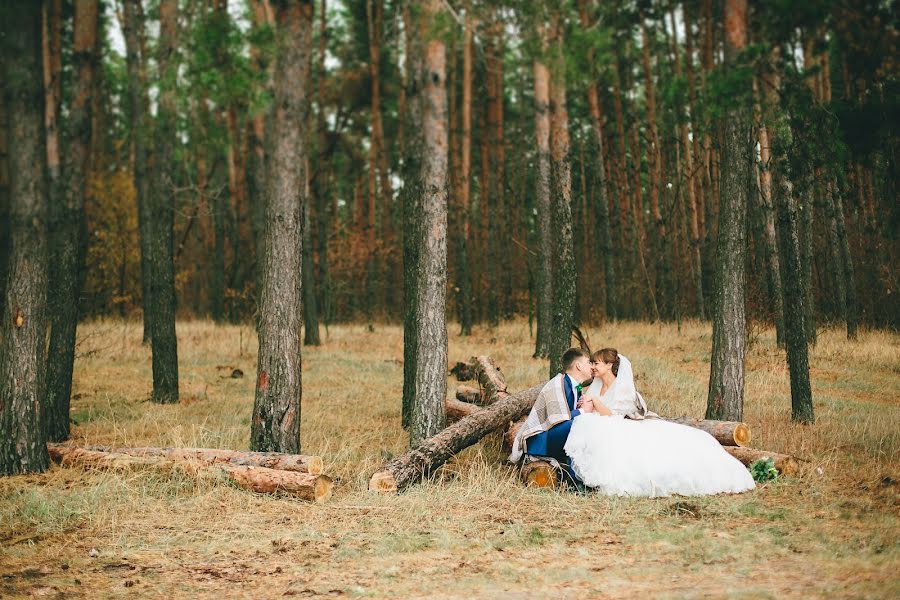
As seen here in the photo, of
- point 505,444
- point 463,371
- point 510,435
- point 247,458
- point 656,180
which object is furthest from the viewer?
point 656,180

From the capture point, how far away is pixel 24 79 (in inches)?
268

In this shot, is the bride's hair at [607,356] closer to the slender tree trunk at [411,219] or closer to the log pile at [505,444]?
the log pile at [505,444]

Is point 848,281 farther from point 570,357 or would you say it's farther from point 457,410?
point 570,357

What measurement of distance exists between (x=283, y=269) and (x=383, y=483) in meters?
2.41

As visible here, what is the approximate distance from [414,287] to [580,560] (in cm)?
507

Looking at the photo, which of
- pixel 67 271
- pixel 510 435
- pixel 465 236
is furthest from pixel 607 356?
pixel 465 236

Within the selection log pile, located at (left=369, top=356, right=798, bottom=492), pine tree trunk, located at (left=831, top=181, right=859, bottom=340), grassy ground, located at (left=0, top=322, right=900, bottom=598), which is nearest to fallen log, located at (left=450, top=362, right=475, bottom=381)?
grassy ground, located at (left=0, top=322, right=900, bottom=598)

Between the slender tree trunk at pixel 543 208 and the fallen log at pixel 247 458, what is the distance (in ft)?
23.9

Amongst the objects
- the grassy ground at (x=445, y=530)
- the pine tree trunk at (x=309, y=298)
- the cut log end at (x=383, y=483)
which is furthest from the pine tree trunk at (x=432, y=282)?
the pine tree trunk at (x=309, y=298)

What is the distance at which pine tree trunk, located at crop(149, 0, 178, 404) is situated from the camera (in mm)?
11109

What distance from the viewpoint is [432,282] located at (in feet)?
25.5

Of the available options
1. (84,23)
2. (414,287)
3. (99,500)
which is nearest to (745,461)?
(414,287)

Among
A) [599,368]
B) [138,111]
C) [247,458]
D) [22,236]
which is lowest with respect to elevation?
[247,458]

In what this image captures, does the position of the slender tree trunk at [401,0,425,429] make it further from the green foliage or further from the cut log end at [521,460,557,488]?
the green foliage
